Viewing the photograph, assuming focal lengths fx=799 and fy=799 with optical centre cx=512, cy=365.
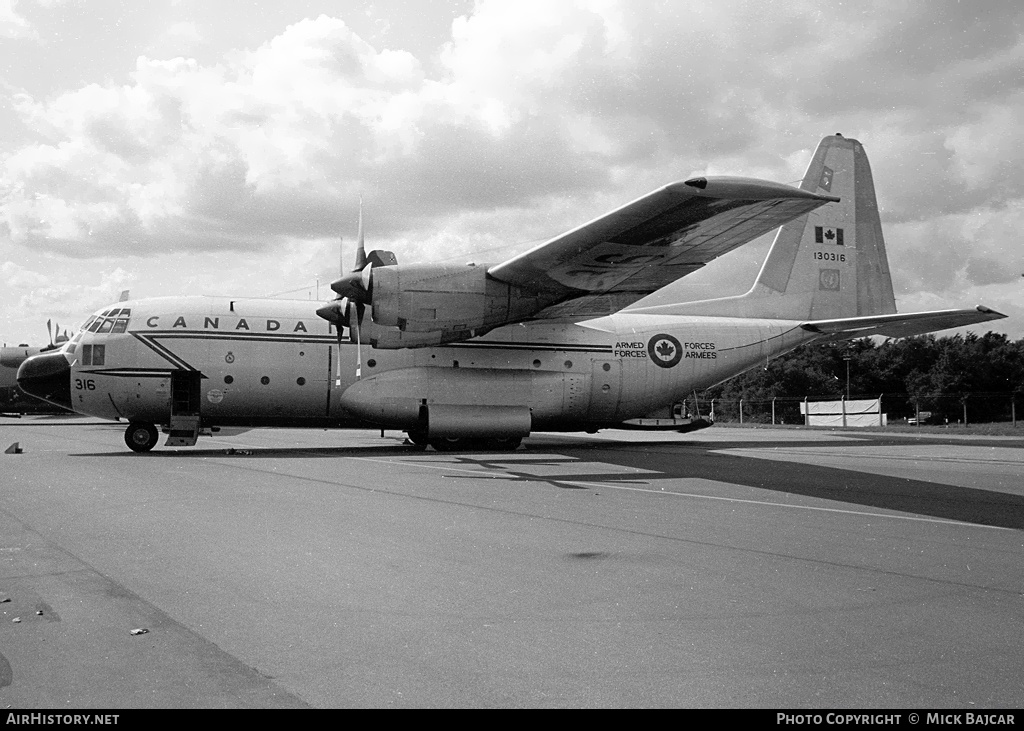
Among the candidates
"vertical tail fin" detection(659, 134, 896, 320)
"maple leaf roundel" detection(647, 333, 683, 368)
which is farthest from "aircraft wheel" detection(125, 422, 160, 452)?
"vertical tail fin" detection(659, 134, 896, 320)

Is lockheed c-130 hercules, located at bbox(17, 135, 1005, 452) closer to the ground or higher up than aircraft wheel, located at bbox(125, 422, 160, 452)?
higher up

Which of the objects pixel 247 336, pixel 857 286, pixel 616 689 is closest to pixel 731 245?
pixel 857 286

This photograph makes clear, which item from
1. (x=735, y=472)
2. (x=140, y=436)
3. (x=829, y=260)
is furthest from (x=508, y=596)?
(x=829, y=260)

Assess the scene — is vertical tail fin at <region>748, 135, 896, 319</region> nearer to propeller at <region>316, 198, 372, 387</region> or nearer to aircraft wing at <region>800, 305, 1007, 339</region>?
aircraft wing at <region>800, 305, 1007, 339</region>

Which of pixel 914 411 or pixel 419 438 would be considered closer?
pixel 419 438

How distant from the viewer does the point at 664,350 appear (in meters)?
21.7

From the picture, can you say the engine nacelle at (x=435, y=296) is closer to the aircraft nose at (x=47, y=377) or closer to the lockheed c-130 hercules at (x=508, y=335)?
the lockheed c-130 hercules at (x=508, y=335)

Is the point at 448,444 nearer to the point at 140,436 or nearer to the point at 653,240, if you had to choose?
the point at 140,436

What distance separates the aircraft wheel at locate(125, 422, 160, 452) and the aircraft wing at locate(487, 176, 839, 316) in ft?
29.0

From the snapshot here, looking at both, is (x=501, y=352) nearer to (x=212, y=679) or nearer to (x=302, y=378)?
(x=302, y=378)

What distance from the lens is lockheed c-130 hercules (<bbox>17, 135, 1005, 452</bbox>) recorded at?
1678cm

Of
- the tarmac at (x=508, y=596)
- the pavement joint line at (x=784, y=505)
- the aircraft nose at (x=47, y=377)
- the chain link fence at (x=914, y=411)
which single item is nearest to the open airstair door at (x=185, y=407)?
the aircraft nose at (x=47, y=377)

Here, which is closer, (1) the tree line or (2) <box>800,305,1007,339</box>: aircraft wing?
(2) <box>800,305,1007,339</box>: aircraft wing

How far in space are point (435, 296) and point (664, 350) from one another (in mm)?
7553
